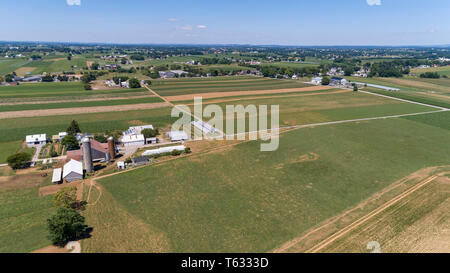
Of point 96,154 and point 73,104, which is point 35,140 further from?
point 73,104

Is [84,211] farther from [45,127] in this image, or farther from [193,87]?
[193,87]

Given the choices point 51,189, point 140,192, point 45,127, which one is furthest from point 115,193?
point 45,127

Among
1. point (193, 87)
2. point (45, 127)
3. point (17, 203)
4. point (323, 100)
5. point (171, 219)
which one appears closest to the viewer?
point (171, 219)

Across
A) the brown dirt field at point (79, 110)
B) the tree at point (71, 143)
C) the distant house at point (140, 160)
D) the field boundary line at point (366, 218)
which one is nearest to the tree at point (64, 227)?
the distant house at point (140, 160)

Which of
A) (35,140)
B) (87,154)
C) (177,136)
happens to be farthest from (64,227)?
(35,140)

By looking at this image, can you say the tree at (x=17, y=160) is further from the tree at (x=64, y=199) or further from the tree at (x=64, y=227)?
the tree at (x=64, y=227)
